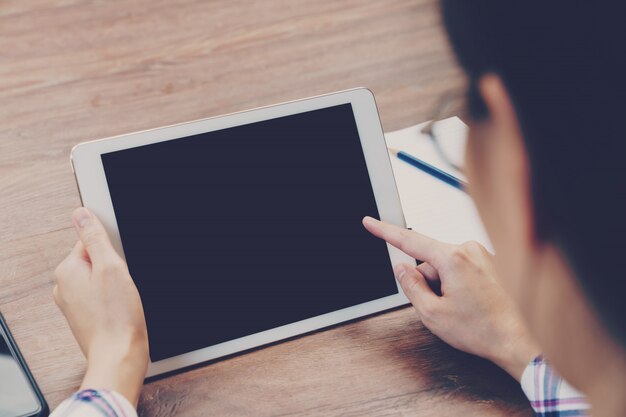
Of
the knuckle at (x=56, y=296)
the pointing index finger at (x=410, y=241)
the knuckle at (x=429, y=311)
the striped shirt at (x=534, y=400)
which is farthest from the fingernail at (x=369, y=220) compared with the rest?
the knuckle at (x=56, y=296)

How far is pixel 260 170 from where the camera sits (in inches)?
26.6

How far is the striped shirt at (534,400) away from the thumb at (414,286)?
13 centimetres

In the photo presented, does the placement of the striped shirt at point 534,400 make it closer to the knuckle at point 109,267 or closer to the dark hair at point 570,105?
the knuckle at point 109,267

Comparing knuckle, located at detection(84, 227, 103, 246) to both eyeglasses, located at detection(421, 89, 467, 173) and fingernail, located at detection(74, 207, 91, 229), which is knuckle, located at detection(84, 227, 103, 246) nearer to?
fingernail, located at detection(74, 207, 91, 229)

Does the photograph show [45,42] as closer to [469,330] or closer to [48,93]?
[48,93]

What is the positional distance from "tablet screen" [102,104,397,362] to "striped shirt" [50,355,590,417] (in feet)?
0.24

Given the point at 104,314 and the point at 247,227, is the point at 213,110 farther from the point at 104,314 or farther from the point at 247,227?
the point at 104,314

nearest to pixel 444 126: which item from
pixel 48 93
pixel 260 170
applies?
A: pixel 260 170

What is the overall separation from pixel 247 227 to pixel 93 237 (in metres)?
0.17

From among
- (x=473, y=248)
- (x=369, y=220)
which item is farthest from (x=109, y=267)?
(x=473, y=248)

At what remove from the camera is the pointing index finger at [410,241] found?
0.68 m

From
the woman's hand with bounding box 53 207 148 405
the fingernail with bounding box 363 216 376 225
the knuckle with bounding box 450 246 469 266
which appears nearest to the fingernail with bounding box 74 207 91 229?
the woman's hand with bounding box 53 207 148 405

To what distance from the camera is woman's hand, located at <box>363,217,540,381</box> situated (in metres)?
0.64

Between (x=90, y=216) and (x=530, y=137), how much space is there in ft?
1.55
